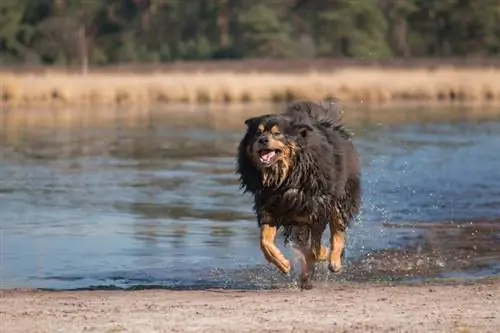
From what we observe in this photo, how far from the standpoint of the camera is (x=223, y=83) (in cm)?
4950

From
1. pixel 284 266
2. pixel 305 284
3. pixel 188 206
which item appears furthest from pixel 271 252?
pixel 188 206

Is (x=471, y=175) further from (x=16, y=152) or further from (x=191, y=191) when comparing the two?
(x=16, y=152)

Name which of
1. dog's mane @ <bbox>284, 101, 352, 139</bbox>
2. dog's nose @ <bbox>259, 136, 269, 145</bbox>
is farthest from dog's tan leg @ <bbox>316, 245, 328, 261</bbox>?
dog's nose @ <bbox>259, 136, 269, 145</bbox>

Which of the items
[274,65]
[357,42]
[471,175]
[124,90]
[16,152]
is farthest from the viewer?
[357,42]

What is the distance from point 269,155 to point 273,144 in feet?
0.35

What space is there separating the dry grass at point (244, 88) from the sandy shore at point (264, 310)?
33.8 m

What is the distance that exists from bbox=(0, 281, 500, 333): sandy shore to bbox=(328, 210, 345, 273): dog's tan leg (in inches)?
29.1

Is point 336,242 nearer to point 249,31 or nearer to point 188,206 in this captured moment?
point 188,206

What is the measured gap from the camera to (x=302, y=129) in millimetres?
11258

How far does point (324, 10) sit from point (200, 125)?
4278 cm

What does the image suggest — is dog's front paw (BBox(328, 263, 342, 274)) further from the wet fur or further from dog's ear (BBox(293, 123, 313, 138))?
dog's ear (BBox(293, 123, 313, 138))

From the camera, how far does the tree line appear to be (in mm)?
73875

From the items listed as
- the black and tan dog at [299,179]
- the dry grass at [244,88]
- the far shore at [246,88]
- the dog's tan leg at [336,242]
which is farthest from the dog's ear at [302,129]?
the dry grass at [244,88]

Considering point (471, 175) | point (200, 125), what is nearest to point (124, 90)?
point (200, 125)
